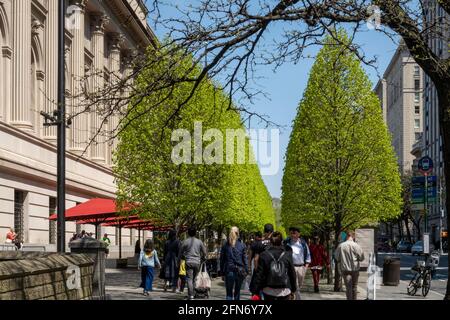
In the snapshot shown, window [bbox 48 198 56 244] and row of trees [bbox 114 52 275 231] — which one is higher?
row of trees [bbox 114 52 275 231]

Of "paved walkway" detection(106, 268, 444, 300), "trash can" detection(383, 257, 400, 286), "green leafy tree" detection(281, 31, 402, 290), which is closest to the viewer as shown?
"paved walkway" detection(106, 268, 444, 300)

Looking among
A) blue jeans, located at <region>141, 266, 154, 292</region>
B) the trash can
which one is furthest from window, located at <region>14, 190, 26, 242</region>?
the trash can

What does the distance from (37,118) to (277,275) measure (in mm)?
30264

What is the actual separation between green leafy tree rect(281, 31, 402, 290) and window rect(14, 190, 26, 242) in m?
11.8

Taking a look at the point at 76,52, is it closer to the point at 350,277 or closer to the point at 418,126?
the point at 350,277

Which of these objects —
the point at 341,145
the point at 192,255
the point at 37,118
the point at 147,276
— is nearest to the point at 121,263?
the point at 37,118

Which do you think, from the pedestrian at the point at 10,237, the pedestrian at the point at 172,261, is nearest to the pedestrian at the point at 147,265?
the pedestrian at the point at 172,261

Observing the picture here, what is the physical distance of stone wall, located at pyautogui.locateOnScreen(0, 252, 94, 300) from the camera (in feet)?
30.5

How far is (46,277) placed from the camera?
35.6 ft

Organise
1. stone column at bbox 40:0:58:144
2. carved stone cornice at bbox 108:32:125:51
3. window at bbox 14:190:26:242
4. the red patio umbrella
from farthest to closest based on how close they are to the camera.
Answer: carved stone cornice at bbox 108:32:125:51
stone column at bbox 40:0:58:144
window at bbox 14:190:26:242
the red patio umbrella

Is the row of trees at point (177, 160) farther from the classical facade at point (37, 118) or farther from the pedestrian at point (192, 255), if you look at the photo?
the pedestrian at point (192, 255)

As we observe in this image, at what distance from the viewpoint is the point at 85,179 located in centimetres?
4516

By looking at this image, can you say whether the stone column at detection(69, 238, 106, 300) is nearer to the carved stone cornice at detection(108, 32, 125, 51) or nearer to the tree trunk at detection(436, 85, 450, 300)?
the tree trunk at detection(436, 85, 450, 300)

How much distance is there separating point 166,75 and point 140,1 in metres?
1.07
